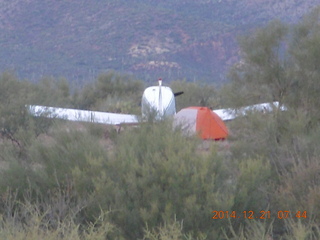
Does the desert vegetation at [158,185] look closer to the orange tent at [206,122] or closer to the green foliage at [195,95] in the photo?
the orange tent at [206,122]

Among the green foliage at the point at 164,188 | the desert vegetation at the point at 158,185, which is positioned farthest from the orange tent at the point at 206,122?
the green foliage at the point at 164,188

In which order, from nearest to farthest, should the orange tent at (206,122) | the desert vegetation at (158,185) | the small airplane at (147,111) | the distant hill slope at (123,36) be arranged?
the desert vegetation at (158,185) → the small airplane at (147,111) → the orange tent at (206,122) → the distant hill slope at (123,36)

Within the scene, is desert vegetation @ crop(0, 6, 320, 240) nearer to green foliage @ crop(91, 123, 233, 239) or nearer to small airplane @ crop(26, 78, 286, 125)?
green foliage @ crop(91, 123, 233, 239)

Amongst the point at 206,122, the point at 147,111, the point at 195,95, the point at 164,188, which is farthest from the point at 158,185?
the point at 195,95

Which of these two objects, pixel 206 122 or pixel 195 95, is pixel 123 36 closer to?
pixel 195 95

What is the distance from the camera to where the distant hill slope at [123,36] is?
5303 cm

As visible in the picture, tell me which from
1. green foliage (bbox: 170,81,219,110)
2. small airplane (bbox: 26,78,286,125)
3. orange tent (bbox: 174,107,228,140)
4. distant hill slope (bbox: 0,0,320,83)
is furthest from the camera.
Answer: distant hill slope (bbox: 0,0,320,83)

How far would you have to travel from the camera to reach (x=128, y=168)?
8.23 m

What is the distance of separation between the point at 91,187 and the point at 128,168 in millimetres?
559

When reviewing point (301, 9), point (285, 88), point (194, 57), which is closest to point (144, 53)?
point (194, 57)

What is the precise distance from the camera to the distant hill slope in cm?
5303

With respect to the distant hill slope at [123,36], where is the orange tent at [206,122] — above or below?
below

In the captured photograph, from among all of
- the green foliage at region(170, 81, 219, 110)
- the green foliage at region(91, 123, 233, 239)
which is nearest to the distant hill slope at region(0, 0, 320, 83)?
the green foliage at region(170, 81, 219, 110)

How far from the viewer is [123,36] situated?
58000 millimetres
